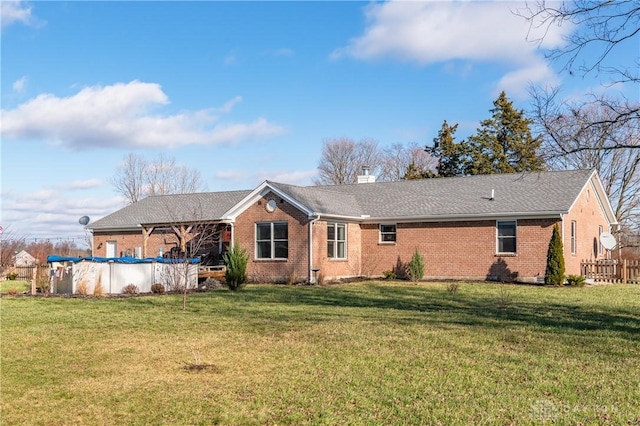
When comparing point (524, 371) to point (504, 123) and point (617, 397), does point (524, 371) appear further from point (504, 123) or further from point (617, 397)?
point (504, 123)

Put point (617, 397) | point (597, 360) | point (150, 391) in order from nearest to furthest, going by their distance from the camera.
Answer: point (617, 397), point (150, 391), point (597, 360)

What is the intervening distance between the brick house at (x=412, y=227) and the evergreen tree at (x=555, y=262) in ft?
1.99

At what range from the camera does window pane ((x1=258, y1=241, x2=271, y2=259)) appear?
A: 2734 cm

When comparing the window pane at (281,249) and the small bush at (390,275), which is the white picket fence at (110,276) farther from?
the small bush at (390,275)

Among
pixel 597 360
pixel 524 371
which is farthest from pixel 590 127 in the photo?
pixel 524 371

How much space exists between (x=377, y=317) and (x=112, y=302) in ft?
28.3

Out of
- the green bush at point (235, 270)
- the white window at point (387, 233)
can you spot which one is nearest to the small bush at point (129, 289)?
the green bush at point (235, 270)

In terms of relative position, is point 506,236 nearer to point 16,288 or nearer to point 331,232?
point 331,232

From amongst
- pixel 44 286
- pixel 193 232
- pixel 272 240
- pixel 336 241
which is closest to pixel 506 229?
pixel 336 241

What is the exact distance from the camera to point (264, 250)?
90.2 feet

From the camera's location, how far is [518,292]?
21.1m

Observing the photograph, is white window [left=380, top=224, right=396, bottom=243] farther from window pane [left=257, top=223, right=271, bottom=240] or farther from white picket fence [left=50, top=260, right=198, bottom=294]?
white picket fence [left=50, top=260, right=198, bottom=294]

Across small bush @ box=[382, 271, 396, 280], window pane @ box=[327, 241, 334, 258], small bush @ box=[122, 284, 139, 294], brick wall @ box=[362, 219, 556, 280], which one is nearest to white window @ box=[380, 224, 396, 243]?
brick wall @ box=[362, 219, 556, 280]

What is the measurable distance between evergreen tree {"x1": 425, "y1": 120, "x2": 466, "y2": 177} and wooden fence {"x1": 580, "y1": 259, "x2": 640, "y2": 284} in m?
20.2
